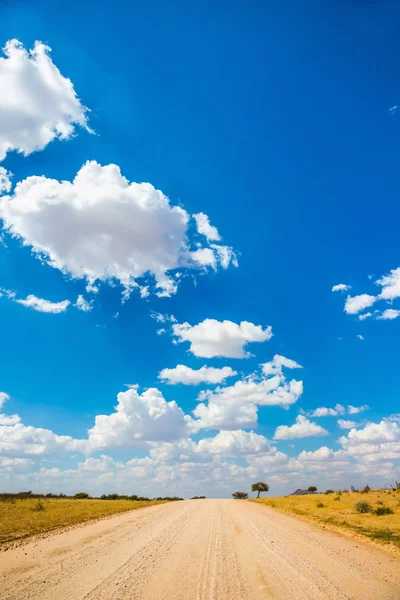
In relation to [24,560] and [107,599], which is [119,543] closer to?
[24,560]

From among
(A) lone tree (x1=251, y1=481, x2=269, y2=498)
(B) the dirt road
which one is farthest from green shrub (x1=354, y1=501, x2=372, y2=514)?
(A) lone tree (x1=251, y1=481, x2=269, y2=498)

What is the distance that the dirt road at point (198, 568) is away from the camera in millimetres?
8156

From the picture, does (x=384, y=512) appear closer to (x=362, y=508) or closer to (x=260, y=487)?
(x=362, y=508)

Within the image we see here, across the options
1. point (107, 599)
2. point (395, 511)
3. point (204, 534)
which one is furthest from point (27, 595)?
point (395, 511)

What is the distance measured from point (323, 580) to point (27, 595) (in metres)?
7.42

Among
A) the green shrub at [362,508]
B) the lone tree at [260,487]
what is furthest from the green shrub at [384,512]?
the lone tree at [260,487]

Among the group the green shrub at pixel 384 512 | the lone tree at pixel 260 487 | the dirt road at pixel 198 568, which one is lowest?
the lone tree at pixel 260 487

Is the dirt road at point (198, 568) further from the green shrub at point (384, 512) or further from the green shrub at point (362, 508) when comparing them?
the green shrub at point (362, 508)

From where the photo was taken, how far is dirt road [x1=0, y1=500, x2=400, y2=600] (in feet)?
26.8

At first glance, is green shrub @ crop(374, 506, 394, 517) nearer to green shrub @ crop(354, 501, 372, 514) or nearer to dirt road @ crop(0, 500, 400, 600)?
green shrub @ crop(354, 501, 372, 514)

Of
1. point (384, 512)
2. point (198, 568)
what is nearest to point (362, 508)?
point (384, 512)

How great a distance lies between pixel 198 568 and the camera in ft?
33.2

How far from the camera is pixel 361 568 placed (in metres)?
10.5

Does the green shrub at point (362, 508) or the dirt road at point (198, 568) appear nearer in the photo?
the dirt road at point (198, 568)
